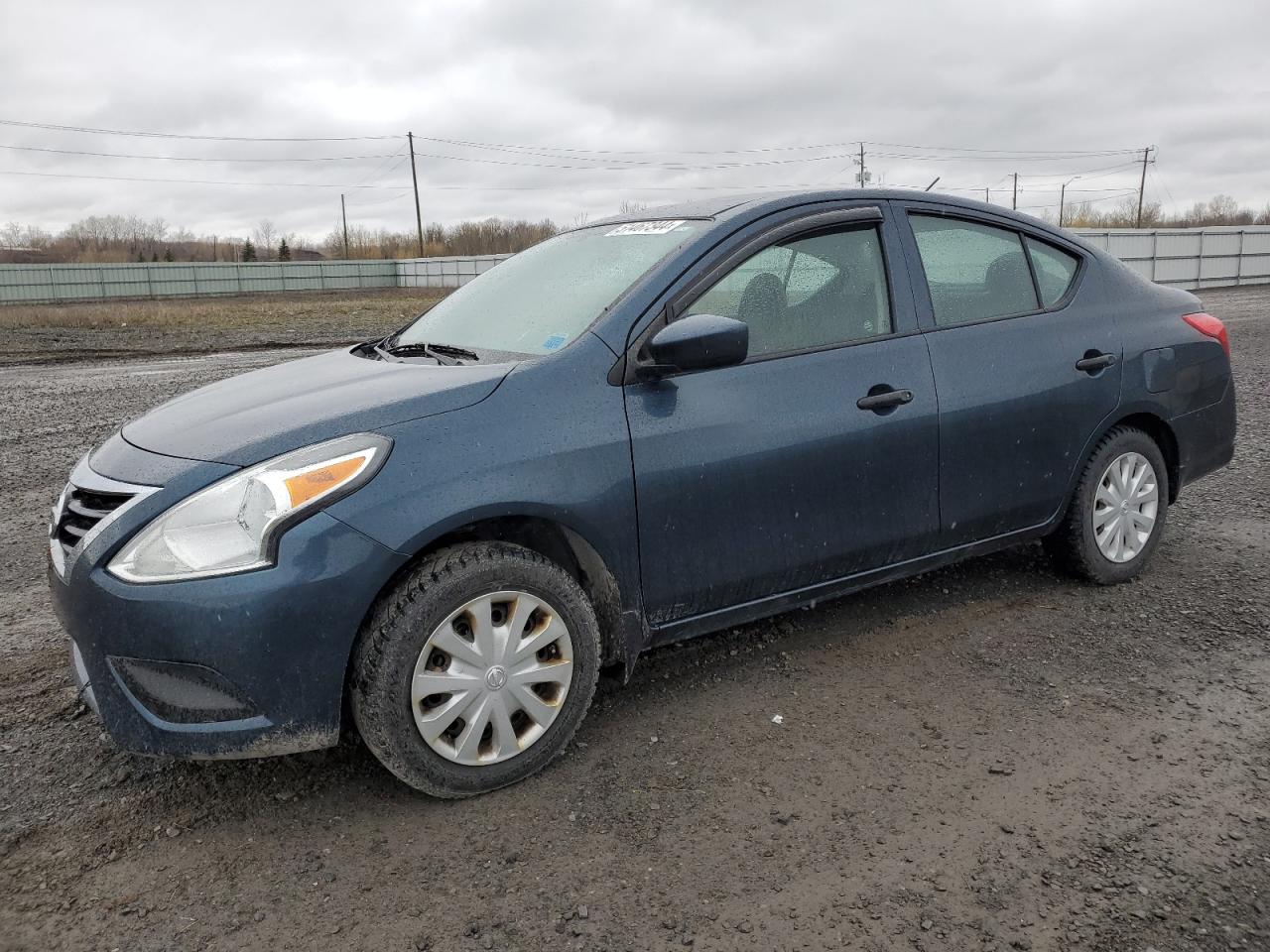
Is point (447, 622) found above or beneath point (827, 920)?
above

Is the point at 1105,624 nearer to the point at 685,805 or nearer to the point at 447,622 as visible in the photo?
the point at 685,805

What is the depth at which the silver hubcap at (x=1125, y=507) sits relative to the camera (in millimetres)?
4238

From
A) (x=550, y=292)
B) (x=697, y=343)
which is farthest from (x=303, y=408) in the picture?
(x=697, y=343)


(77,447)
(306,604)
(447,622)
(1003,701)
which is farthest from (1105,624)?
(77,447)

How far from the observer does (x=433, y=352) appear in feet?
11.6

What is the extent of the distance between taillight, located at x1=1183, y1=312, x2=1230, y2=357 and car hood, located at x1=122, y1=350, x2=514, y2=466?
3212 mm

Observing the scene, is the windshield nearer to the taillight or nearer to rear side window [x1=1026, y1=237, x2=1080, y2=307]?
rear side window [x1=1026, y1=237, x2=1080, y2=307]

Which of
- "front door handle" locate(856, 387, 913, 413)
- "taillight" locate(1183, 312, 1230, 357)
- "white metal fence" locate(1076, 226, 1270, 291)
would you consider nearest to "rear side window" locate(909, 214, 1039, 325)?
"front door handle" locate(856, 387, 913, 413)

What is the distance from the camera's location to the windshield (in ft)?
10.8

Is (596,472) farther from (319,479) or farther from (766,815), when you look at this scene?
(766,815)

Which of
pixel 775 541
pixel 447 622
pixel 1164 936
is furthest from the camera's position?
pixel 775 541

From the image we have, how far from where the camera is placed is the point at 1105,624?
13.0ft

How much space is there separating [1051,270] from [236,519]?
3.34m

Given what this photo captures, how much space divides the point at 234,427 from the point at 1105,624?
326 cm
